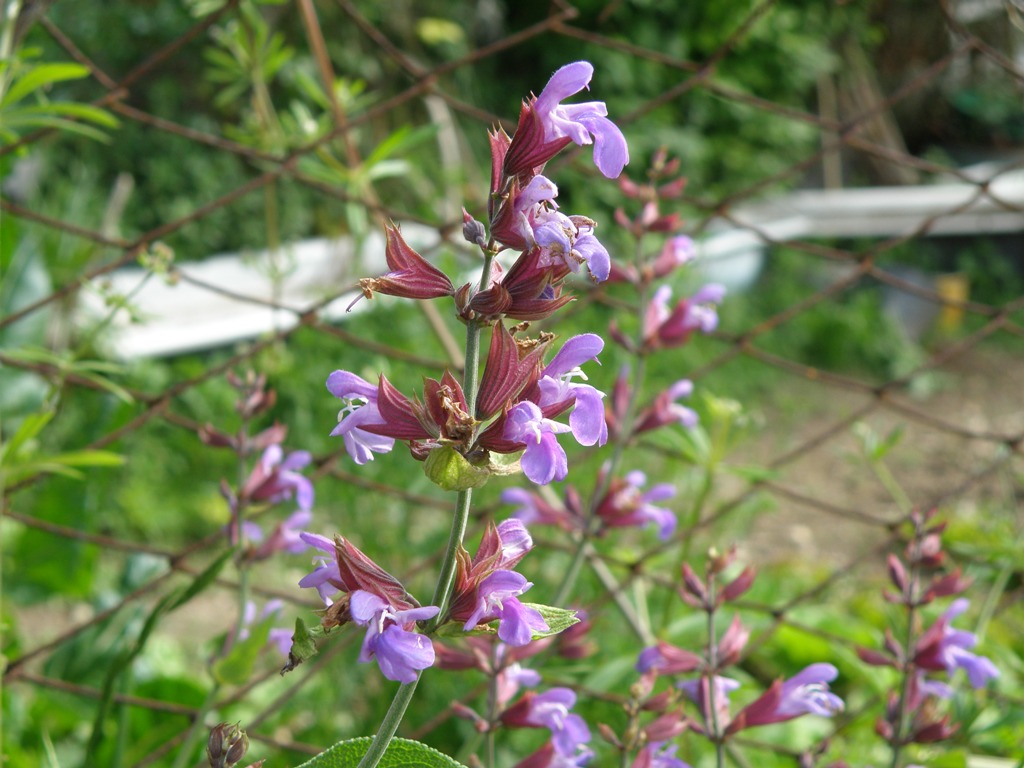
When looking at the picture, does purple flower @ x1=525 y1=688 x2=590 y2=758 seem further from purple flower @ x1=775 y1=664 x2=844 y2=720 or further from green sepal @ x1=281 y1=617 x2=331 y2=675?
green sepal @ x1=281 y1=617 x2=331 y2=675

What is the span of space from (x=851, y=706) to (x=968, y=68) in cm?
802

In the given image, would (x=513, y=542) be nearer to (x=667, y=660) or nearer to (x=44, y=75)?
(x=667, y=660)

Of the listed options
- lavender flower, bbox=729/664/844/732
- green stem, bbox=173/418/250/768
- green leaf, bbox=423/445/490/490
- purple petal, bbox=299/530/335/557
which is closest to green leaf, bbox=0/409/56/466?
green stem, bbox=173/418/250/768

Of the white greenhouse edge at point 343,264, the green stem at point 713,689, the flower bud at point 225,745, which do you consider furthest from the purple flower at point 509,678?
the white greenhouse edge at point 343,264

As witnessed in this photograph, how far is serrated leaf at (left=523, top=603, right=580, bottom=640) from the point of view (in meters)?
0.58

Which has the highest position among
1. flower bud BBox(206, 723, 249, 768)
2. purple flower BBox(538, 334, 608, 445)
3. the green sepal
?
purple flower BBox(538, 334, 608, 445)

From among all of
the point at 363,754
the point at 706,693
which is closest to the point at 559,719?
the point at 706,693

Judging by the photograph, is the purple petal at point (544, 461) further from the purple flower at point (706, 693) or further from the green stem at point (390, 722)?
the purple flower at point (706, 693)

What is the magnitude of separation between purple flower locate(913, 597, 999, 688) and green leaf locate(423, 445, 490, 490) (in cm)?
69

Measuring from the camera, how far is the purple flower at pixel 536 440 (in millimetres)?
531

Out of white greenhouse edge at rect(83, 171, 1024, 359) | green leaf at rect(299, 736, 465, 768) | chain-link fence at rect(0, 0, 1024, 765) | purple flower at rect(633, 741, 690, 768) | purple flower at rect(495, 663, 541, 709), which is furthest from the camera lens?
white greenhouse edge at rect(83, 171, 1024, 359)

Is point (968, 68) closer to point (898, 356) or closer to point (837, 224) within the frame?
point (837, 224)

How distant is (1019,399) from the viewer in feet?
15.8

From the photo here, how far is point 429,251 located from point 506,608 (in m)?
0.71
